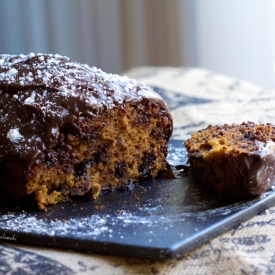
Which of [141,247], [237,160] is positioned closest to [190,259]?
[141,247]

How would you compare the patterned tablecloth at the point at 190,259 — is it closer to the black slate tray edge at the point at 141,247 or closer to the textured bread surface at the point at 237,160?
the black slate tray edge at the point at 141,247

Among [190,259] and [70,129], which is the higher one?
[70,129]

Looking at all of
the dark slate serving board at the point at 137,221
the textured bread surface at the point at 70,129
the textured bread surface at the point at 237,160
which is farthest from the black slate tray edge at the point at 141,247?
the textured bread surface at the point at 70,129

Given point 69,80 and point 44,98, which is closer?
point 44,98

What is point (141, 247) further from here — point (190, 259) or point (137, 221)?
point (137, 221)

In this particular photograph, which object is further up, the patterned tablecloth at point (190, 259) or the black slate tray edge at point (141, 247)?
the black slate tray edge at point (141, 247)
